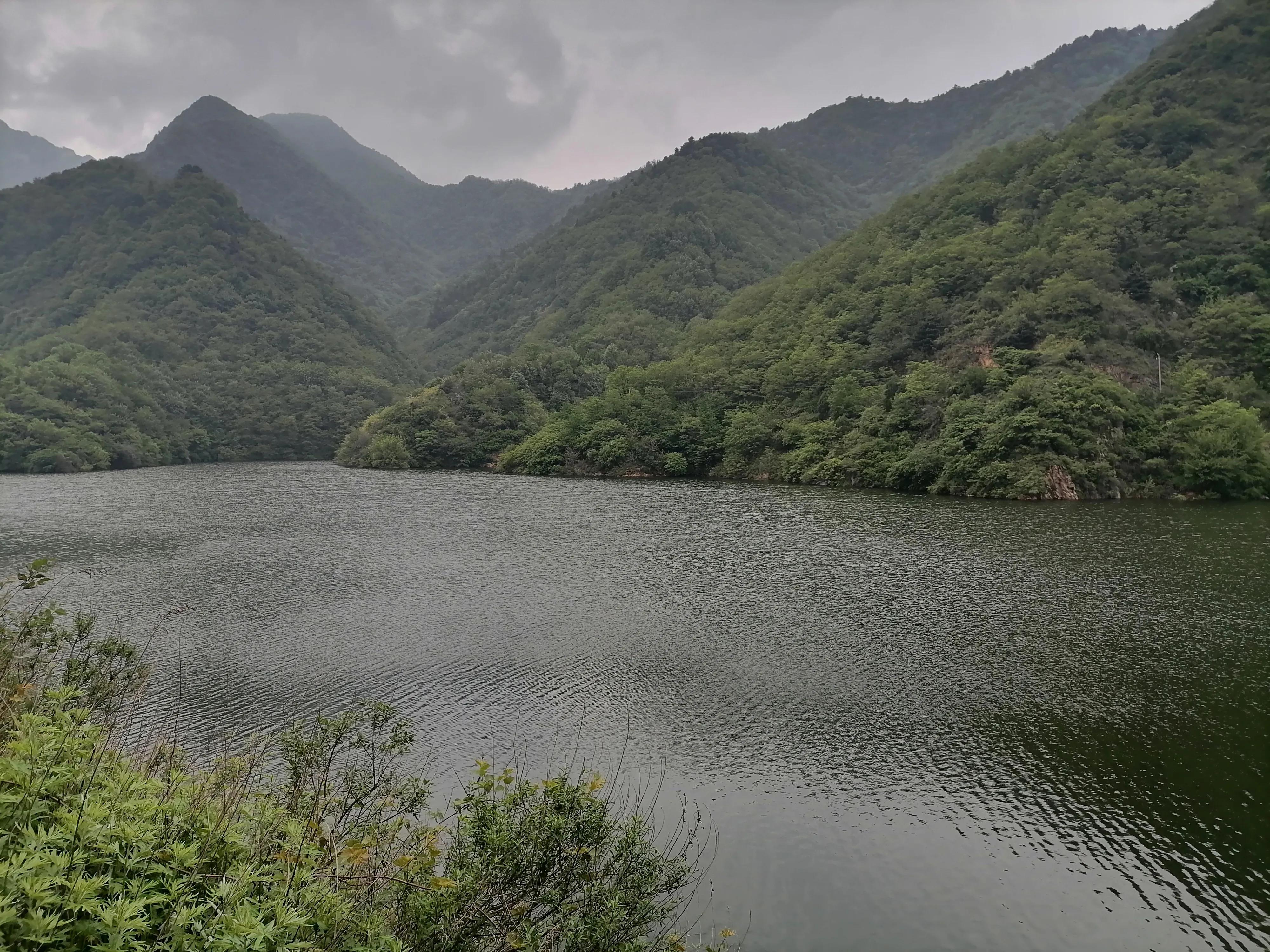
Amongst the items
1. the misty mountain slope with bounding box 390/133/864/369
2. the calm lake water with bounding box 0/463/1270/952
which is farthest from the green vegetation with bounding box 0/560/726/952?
the misty mountain slope with bounding box 390/133/864/369

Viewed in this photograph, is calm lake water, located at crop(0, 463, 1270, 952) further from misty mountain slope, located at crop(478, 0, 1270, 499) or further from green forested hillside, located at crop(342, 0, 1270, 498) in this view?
green forested hillside, located at crop(342, 0, 1270, 498)

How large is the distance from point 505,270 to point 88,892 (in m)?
186

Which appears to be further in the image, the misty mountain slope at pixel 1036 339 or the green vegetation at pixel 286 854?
the misty mountain slope at pixel 1036 339

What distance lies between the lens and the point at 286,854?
17.1ft

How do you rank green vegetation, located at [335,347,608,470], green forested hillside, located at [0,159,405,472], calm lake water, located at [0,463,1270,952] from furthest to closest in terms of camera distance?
green forested hillside, located at [0,159,405,472], green vegetation, located at [335,347,608,470], calm lake water, located at [0,463,1270,952]

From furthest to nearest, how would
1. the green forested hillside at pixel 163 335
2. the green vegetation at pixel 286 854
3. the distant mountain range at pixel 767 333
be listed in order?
the green forested hillside at pixel 163 335 < the distant mountain range at pixel 767 333 < the green vegetation at pixel 286 854

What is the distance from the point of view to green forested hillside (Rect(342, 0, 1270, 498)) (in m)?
44.1

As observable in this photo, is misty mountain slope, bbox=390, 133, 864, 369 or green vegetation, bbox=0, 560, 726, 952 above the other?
misty mountain slope, bbox=390, 133, 864, 369

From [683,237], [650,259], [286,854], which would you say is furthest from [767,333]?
[286,854]

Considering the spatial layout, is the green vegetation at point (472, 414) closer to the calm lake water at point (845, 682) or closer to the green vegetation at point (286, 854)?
the calm lake water at point (845, 682)

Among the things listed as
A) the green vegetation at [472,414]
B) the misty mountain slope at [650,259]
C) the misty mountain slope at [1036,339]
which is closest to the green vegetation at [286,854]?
the misty mountain slope at [1036,339]

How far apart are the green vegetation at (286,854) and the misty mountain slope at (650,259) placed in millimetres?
93415

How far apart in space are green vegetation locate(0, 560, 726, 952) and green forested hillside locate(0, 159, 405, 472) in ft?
275

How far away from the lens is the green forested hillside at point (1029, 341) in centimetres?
4409
